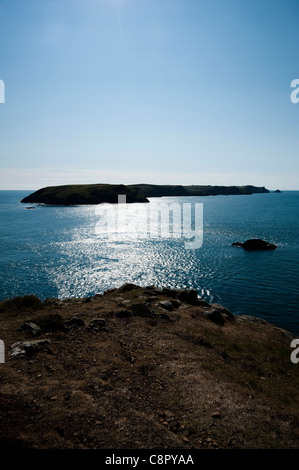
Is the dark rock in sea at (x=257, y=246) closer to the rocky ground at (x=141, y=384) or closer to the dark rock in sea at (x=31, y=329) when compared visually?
the rocky ground at (x=141, y=384)

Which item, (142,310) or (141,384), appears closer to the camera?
(141,384)

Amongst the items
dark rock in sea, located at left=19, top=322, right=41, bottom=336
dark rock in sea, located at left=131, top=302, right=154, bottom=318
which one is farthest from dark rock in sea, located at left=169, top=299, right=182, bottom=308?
dark rock in sea, located at left=19, top=322, right=41, bottom=336

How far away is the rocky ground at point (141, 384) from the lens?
34.6 feet

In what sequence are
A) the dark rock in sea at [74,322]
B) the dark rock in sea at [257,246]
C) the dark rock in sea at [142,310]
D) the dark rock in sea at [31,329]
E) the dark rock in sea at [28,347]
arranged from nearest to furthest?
the dark rock in sea at [28,347] → the dark rock in sea at [31,329] → the dark rock in sea at [74,322] → the dark rock in sea at [142,310] → the dark rock in sea at [257,246]

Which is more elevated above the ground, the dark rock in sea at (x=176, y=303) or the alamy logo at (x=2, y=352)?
the alamy logo at (x=2, y=352)

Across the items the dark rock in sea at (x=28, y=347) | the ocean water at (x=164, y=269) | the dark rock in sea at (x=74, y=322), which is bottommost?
the ocean water at (x=164, y=269)

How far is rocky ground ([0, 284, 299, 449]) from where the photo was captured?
10.5 metres

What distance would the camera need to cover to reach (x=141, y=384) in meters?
14.0

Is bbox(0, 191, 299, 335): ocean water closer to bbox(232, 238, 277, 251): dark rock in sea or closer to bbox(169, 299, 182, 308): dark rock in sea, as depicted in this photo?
bbox(232, 238, 277, 251): dark rock in sea

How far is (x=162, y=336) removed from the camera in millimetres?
20203

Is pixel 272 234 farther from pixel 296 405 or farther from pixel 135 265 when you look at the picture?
pixel 296 405

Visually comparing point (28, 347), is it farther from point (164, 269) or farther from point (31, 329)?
point (164, 269)

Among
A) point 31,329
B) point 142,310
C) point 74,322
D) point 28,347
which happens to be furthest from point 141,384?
point 142,310

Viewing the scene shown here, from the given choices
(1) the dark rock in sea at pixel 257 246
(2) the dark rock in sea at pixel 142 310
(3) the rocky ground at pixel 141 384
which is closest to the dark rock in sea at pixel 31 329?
(3) the rocky ground at pixel 141 384
